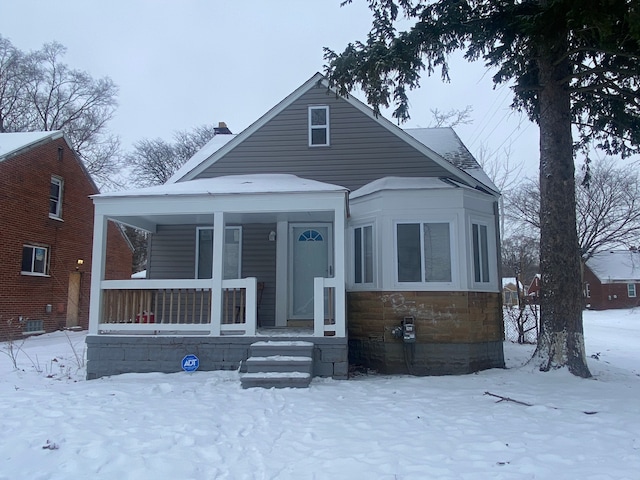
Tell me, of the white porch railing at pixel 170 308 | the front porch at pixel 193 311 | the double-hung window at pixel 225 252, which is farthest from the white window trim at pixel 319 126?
the white porch railing at pixel 170 308

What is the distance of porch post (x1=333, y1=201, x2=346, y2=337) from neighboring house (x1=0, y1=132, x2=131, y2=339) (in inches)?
460

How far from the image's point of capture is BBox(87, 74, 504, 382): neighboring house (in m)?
7.59

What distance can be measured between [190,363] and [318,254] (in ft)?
11.9

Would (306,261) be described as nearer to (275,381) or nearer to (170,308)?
(170,308)

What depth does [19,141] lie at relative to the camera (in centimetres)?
1548

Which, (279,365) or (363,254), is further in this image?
(363,254)

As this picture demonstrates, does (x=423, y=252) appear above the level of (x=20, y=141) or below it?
below

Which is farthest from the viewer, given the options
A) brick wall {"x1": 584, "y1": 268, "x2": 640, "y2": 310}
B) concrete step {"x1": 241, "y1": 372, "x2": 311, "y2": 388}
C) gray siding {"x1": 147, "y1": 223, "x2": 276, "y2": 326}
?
brick wall {"x1": 584, "y1": 268, "x2": 640, "y2": 310}

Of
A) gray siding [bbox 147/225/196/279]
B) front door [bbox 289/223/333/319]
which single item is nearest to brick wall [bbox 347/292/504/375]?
front door [bbox 289/223/333/319]

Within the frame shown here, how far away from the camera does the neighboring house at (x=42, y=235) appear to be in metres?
14.4

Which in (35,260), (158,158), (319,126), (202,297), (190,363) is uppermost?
(158,158)

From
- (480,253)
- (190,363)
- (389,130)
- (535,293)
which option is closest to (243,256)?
(190,363)

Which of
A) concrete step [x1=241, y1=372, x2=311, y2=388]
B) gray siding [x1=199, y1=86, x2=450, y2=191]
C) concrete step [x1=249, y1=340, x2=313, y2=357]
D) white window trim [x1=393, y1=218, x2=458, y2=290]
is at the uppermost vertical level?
gray siding [x1=199, y1=86, x2=450, y2=191]

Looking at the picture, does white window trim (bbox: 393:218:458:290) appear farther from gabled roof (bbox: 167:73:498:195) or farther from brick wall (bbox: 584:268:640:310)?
brick wall (bbox: 584:268:640:310)
